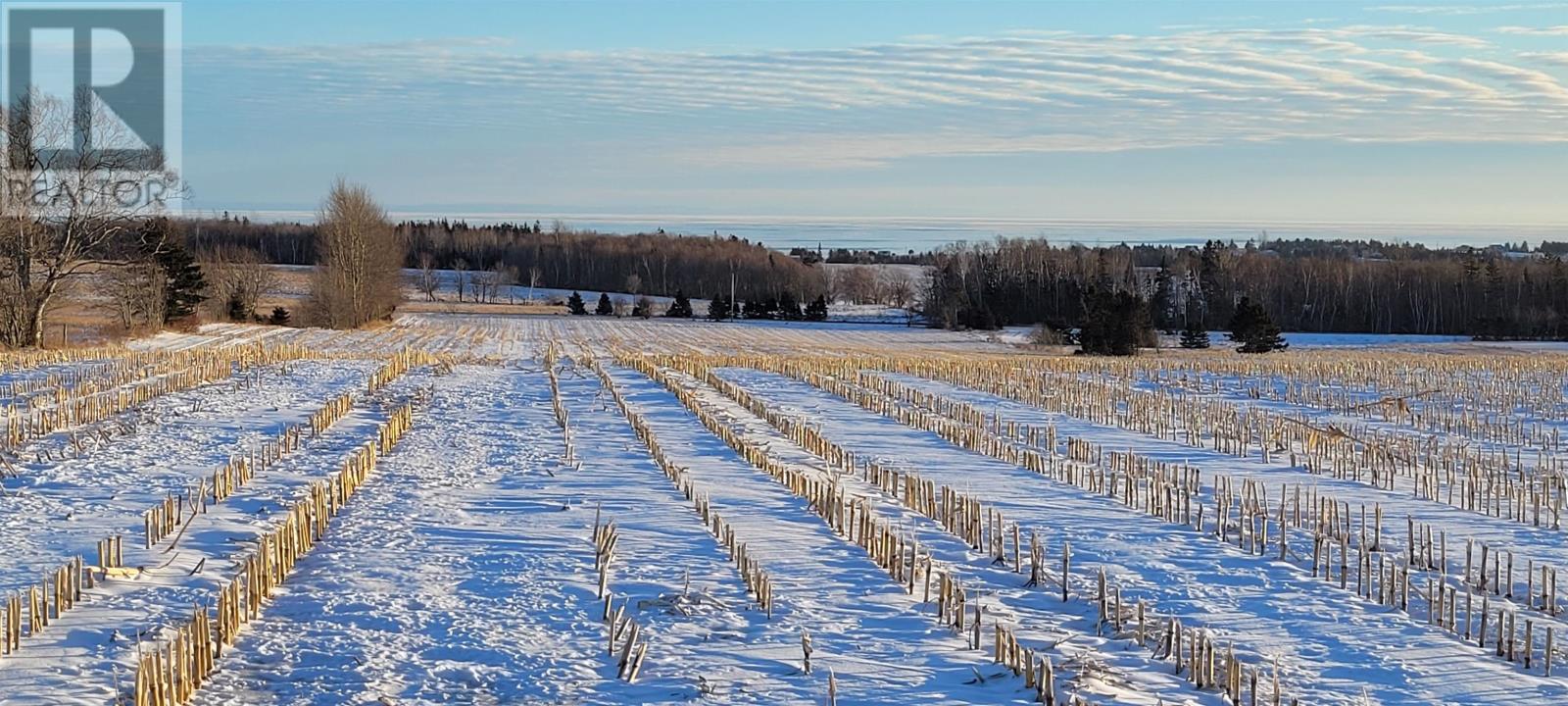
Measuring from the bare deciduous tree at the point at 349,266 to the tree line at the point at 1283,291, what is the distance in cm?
3478

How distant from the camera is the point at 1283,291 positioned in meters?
98.3

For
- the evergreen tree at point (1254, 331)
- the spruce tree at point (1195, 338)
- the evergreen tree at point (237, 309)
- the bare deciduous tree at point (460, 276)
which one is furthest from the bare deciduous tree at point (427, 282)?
the evergreen tree at point (1254, 331)

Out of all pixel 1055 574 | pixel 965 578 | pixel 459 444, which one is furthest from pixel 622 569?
pixel 459 444

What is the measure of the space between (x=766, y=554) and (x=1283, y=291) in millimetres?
95888

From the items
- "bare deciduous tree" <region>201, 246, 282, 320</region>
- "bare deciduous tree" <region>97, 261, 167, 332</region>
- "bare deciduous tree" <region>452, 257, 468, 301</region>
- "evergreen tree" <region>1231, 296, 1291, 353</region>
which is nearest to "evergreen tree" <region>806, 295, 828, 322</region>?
"bare deciduous tree" <region>452, 257, 468, 301</region>

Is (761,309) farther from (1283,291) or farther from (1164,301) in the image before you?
(1283,291)

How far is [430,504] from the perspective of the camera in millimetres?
12539

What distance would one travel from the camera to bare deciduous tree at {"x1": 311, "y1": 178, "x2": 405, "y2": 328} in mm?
64375

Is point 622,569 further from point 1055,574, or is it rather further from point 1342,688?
point 1342,688

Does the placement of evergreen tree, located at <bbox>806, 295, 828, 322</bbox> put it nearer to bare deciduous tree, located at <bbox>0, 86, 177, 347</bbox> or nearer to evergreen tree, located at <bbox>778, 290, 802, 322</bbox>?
evergreen tree, located at <bbox>778, 290, 802, 322</bbox>

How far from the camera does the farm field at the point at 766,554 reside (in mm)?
7410

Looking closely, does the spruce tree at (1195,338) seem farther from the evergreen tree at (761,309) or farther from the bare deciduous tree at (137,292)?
the bare deciduous tree at (137,292)

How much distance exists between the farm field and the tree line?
6363 centimetres

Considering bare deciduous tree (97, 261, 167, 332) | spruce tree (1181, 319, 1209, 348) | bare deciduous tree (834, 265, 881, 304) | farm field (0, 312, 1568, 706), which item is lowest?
farm field (0, 312, 1568, 706)
